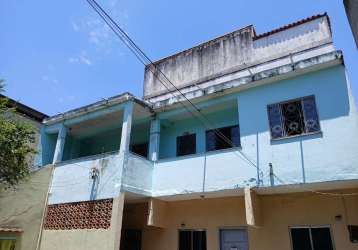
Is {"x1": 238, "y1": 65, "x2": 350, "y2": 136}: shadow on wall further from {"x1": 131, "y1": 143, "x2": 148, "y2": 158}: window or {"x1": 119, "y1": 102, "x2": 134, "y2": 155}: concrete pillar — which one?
{"x1": 131, "y1": 143, "x2": 148, "y2": 158}: window

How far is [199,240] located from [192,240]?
27cm

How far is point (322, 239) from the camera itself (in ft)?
28.5

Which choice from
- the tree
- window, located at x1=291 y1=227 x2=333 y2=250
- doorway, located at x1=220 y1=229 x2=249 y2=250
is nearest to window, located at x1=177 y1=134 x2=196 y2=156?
doorway, located at x1=220 y1=229 x2=249 y2=250

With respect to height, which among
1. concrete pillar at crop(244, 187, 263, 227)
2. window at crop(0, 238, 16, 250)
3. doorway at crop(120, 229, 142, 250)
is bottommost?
window at crop(0, 238, 16, 250)

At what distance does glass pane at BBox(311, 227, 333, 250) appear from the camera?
858 centimetres

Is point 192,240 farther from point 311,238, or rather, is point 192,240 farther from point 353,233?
point 353,233

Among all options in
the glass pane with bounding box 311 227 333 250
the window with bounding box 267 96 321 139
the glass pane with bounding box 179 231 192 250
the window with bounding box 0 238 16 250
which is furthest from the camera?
the glass pane with bounding box 179 231 192 250

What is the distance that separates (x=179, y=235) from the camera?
11.1 m

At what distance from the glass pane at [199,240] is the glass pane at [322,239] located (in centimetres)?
349

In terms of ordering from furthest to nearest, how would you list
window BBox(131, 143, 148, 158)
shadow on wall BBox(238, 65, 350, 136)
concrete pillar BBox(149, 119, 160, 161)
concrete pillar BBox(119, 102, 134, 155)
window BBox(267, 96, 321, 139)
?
window BBox(131, 143, 148, 158) < concrete pillar BBox(149, 119, 160, 161) < concrete pillar BBox(119, 102, 134, 155) < window BBox(267, 96, 321, 139) < shadow on wall BBox(238, 65, 350, 136)

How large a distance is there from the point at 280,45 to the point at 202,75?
11.4ft

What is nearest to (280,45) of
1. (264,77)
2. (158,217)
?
(264,77)

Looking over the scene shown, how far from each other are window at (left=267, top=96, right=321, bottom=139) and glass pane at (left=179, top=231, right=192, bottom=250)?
4.65 metres

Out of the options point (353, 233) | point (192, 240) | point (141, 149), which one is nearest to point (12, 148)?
point (141, 149)
